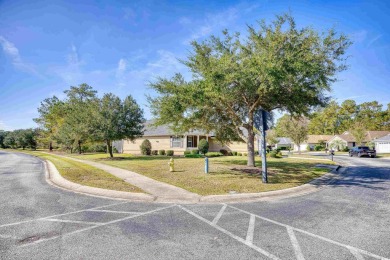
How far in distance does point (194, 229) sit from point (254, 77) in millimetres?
7939

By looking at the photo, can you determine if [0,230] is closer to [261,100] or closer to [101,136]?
[261,100]

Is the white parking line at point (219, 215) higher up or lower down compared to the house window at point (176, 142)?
lower down

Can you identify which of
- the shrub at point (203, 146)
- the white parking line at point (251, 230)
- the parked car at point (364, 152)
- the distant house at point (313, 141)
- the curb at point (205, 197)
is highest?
the distant house at point (313, 141)

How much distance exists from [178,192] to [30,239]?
5159 mm

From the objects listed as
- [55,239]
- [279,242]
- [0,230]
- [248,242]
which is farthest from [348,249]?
[0,230]

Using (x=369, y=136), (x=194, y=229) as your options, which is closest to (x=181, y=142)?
(x=194, y=229)

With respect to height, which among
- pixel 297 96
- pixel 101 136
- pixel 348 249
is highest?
pixel 297 96

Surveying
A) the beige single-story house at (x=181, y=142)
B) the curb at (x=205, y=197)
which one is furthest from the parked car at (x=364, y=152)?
the curb at (x=205, y=197)

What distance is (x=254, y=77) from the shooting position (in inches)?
428

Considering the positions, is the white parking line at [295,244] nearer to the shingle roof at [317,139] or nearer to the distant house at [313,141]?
the distant house at [313,141]

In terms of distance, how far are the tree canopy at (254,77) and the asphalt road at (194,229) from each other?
19.4 ft

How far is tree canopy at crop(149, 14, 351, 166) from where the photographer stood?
10.9 meters

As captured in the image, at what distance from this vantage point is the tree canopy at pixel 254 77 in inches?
429

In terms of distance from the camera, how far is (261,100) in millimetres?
14477
